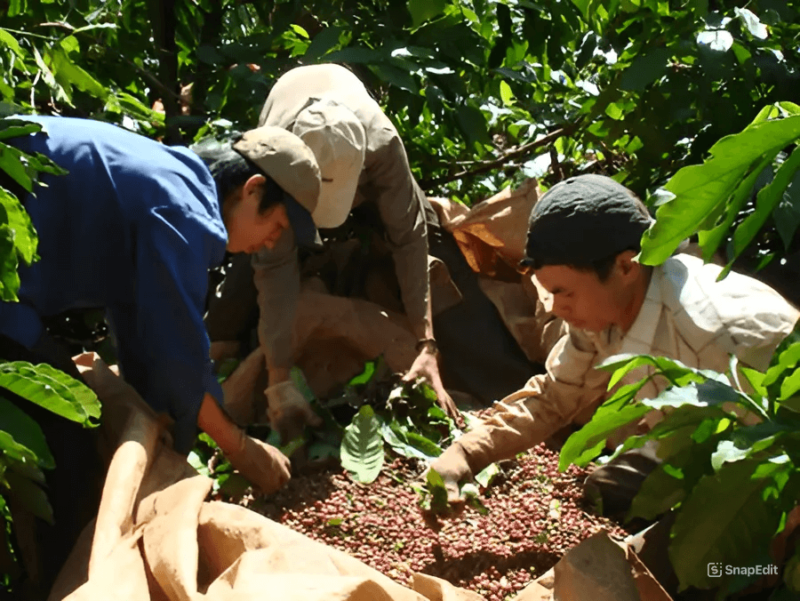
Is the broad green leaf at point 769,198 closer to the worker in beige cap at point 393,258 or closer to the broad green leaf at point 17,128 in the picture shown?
the broad green leaf at point 17,128

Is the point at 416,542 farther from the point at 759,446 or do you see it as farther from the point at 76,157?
the point at 759,446

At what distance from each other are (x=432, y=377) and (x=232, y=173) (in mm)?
1133

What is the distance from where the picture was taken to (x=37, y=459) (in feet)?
4.44

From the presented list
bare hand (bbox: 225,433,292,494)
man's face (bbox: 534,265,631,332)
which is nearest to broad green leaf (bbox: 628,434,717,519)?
man's face (bbox: 534,265,631,332)

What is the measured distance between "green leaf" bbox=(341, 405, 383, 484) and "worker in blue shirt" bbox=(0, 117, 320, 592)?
26.9 inches

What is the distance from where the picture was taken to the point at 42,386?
1.36 meters

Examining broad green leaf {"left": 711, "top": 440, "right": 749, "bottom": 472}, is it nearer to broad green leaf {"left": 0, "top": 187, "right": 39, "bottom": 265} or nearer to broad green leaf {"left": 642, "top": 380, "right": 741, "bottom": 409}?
broad green leaf {"left": 642, "top": 380, "right": 741, "bottom": 409}

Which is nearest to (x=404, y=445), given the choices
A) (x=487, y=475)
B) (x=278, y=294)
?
(x=487, y=475)

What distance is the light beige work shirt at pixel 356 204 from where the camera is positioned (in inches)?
125

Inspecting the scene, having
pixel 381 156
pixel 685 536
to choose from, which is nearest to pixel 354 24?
pixel 381 156

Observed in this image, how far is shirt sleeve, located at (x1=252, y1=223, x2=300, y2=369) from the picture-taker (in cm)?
319

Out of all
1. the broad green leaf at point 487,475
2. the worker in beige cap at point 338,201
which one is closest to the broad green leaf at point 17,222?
the broad green leaf at point 487,475

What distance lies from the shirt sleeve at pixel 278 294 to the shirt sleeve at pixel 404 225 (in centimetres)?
33

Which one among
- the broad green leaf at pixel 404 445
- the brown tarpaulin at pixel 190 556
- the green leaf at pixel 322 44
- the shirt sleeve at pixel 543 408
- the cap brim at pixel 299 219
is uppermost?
the green leaf at pixel 322 44
